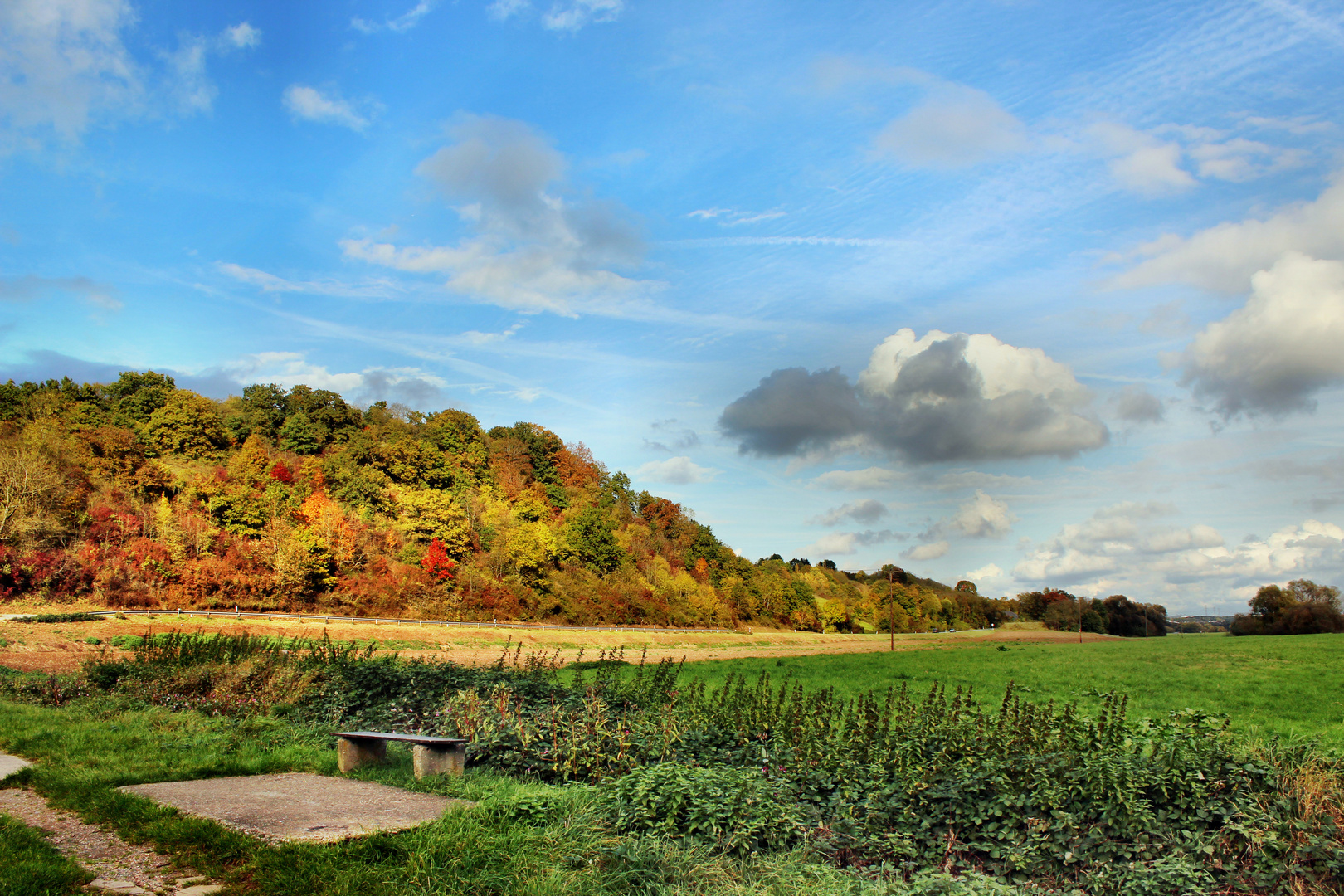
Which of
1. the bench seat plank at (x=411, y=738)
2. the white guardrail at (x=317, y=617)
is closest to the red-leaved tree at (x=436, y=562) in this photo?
the white guardrail at (x=317, y=617)

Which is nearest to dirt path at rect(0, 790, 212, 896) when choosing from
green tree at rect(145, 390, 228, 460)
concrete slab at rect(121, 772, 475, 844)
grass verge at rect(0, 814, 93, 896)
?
grass verge at rect(0, 814, 93, 896)

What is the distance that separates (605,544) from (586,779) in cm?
6034

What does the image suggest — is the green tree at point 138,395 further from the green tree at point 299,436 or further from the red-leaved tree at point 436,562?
the red-leaved tree at point 436,562

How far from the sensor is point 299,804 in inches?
245

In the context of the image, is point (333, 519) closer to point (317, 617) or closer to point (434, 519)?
point (434, 519)

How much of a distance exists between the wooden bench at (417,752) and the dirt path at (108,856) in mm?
2347

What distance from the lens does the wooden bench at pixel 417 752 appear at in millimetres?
7430

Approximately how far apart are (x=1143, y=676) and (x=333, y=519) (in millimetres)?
43914

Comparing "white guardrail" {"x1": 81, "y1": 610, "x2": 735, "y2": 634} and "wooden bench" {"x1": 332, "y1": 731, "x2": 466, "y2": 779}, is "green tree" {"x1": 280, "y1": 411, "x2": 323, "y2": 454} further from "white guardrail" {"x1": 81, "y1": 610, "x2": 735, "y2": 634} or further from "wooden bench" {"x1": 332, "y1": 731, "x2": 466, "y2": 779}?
"wooden bench" {"x1": 332, "y1": 731, "x2": 466, "y2": 779}

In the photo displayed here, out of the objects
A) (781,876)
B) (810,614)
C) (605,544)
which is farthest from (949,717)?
(810,614)

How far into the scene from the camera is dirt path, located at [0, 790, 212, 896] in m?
4.60

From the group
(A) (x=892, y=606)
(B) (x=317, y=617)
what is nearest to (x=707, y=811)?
(B) (x=317, y=617)

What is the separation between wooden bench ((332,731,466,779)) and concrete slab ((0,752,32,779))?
286cm

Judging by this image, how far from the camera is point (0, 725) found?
29.9 ft
